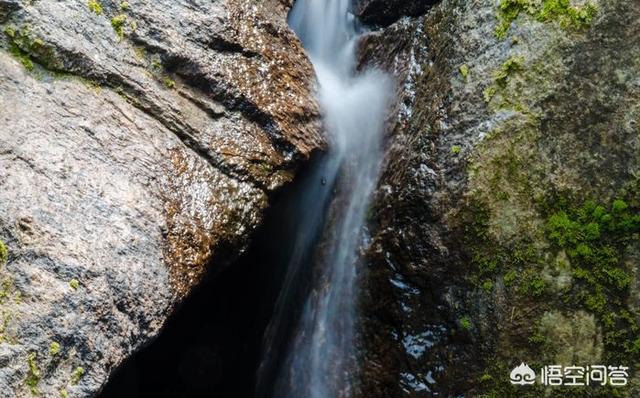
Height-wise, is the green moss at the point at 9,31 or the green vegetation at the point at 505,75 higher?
the green vegetation at the point at 505,75

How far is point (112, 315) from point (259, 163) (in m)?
1.94

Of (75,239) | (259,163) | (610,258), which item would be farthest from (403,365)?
(75,239)

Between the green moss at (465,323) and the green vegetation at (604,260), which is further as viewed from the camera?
the green moss at (465,323)

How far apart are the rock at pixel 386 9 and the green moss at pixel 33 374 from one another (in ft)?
16.4

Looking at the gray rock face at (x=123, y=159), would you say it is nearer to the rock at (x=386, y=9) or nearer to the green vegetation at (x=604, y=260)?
the rock at (x=386, y=9)

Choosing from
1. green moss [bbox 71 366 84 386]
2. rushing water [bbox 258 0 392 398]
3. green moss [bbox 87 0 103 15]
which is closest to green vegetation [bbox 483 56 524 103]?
rushing water [bbox 258 0 392 398]

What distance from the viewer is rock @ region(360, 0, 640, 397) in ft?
13.6

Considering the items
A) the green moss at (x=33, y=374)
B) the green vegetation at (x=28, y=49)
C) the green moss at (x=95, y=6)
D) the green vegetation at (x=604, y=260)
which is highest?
the green moss at (x=95, y=6)

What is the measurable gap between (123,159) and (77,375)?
5.40 ft

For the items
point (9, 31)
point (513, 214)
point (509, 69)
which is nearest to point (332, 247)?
point (513, 214)

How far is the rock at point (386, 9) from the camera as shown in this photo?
6.32m

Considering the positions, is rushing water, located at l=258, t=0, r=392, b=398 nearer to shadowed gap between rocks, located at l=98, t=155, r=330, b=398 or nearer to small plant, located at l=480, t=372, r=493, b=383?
shadowed gap between rocks, located at l=98, t=155, r=330, b=398

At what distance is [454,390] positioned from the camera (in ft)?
Answer: 14.3

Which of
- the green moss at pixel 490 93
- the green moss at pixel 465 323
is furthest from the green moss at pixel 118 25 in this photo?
the green moss at pixel 465 323
